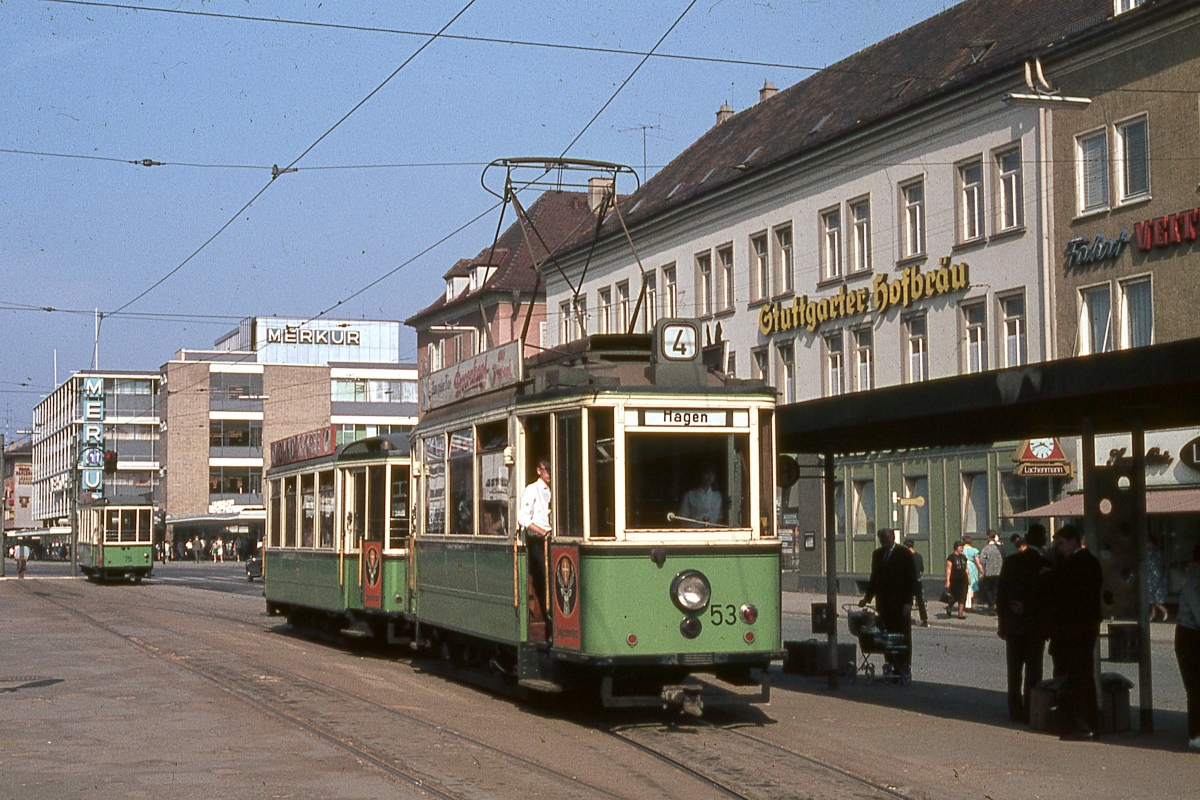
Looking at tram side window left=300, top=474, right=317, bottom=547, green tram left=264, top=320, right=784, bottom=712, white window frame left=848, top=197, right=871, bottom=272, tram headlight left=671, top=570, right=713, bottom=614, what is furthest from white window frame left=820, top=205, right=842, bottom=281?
tram headlight left=671, top=570, right=713, bottom=614

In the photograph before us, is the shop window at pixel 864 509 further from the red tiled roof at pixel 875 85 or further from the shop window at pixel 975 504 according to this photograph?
the red tiled roof at pixel 875 85

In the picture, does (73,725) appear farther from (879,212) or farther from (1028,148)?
(879,212)

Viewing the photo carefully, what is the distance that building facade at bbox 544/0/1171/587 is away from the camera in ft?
120

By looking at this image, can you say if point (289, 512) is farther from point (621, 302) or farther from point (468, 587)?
point (621, 302)

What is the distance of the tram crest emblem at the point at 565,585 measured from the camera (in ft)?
43.9

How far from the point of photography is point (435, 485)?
17297 millimetres

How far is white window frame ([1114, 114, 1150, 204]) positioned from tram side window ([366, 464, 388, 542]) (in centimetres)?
1795

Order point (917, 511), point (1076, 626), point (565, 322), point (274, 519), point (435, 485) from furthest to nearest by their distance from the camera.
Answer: point (565, 322)
point (917, 511)
point (274, 519)
point (435, 485)
point (1076, 626)

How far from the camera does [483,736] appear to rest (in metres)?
12.8

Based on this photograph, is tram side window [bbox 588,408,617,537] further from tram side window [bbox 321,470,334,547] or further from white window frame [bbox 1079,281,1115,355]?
white window frame [bbox 1079,281,1115,355]

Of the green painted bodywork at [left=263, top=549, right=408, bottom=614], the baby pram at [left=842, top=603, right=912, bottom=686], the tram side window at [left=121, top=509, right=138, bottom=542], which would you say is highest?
the tram side window at [left=121, top=509, right=138, bottom=542]

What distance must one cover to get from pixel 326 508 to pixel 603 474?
11.0 m

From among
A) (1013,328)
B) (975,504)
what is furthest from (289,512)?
(975,504)

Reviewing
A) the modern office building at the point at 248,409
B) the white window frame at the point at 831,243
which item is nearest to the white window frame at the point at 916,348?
the white window frame at the point at 831,243
